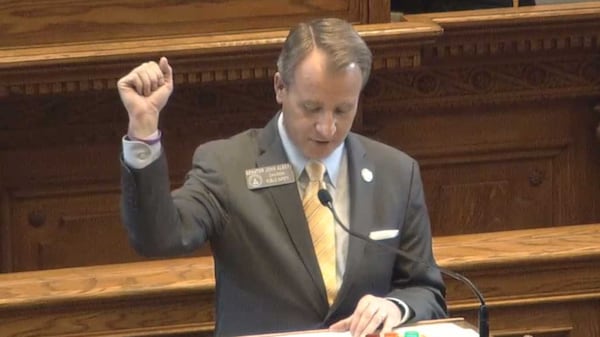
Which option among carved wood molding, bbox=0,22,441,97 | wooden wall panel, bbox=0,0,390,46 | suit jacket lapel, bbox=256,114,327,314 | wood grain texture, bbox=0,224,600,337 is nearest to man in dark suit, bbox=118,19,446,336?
suit jacket lapel, bbox=256,114,327,314

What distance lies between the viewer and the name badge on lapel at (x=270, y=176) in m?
2.44

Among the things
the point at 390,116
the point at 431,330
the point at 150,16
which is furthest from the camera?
the point at 390,116

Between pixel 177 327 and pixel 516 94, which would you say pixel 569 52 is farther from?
pixel 177 327

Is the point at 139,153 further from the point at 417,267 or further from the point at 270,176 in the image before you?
the point at 417,267

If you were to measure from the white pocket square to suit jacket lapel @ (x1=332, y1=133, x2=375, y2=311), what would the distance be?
1 centimetres

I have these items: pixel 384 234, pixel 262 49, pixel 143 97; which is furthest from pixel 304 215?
pixel 262 49

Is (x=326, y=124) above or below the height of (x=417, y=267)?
above

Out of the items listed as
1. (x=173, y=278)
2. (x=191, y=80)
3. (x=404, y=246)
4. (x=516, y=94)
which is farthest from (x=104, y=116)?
(x=404, y=246)

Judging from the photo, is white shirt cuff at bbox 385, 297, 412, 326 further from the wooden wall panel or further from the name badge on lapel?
the wooden wall panel

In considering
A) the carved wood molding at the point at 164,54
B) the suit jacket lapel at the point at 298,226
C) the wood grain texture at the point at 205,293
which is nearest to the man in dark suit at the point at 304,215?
the suit jacket lapel at the point at 298,226

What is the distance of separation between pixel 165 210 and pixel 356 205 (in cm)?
34

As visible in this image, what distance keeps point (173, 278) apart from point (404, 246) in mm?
695

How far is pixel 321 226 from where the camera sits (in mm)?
2434

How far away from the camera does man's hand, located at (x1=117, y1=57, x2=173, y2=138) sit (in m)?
2.21
